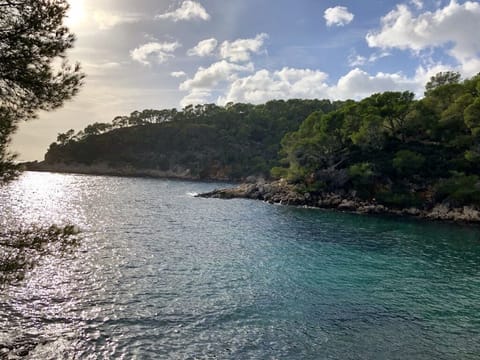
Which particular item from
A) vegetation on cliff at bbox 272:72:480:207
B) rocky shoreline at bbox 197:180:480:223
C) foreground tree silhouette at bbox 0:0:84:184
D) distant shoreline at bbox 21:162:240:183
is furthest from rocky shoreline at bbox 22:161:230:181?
foreground tree silhouette at bbox 0:0:84:184

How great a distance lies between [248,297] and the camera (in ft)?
56.9

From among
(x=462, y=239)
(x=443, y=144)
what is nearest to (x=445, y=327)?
(x=462, y=239)

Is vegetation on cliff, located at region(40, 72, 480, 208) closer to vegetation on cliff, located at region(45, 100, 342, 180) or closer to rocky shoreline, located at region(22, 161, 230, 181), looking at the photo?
vegetation on cliff, located at region(45, 100, 342, 180)

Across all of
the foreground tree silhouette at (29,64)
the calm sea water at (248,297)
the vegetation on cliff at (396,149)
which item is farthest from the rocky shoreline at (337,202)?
the foreground tree silhouette at (29,64)

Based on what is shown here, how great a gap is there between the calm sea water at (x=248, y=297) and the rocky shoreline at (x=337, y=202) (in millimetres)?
13039

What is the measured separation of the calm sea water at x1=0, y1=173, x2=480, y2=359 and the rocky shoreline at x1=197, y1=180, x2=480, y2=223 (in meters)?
13.0

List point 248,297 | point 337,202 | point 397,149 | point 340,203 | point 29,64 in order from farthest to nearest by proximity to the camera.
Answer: point 397,149 → point 337,202 → point 340,203 → point 248,297 → point 29,64

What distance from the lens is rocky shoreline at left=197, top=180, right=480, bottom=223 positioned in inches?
1804

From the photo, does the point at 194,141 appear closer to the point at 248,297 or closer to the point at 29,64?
the point at 248,297

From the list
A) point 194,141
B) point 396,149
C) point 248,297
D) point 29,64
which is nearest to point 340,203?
point 396,149

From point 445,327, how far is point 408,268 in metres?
9.55

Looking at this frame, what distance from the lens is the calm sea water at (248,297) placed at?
1255cm

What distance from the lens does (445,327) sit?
14.7 metres

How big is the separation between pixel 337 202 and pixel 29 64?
4910 centimetres
